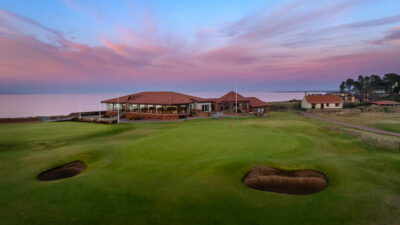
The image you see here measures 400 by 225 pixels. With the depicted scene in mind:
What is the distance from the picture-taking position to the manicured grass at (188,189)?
7645mm

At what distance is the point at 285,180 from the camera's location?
12.5 metres

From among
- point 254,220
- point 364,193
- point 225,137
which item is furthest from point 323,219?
point 225,137

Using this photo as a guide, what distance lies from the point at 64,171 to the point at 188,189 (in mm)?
11372

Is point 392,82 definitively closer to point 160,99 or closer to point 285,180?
point 160,99

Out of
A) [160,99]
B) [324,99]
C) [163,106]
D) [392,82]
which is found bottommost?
[163,106]

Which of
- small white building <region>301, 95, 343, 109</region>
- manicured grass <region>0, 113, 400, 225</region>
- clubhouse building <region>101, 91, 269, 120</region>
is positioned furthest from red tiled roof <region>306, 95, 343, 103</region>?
manicured grass <region>0, 113, 400, 225</region>

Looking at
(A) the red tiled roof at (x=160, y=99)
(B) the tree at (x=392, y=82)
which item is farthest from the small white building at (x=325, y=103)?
(B) the tree at (x=392, y=82)

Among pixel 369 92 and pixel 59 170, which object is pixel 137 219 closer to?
pixel 59 170

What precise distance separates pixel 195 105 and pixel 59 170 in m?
43.7

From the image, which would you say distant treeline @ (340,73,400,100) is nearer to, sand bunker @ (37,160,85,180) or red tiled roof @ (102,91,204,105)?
red tiled roof @ (102,91,204,105)

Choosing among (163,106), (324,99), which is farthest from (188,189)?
(324,99)

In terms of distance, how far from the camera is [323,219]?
7227mm

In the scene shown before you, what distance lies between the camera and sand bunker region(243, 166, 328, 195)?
1171 centimetres

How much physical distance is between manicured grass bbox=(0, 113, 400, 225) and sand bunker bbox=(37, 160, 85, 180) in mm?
489
